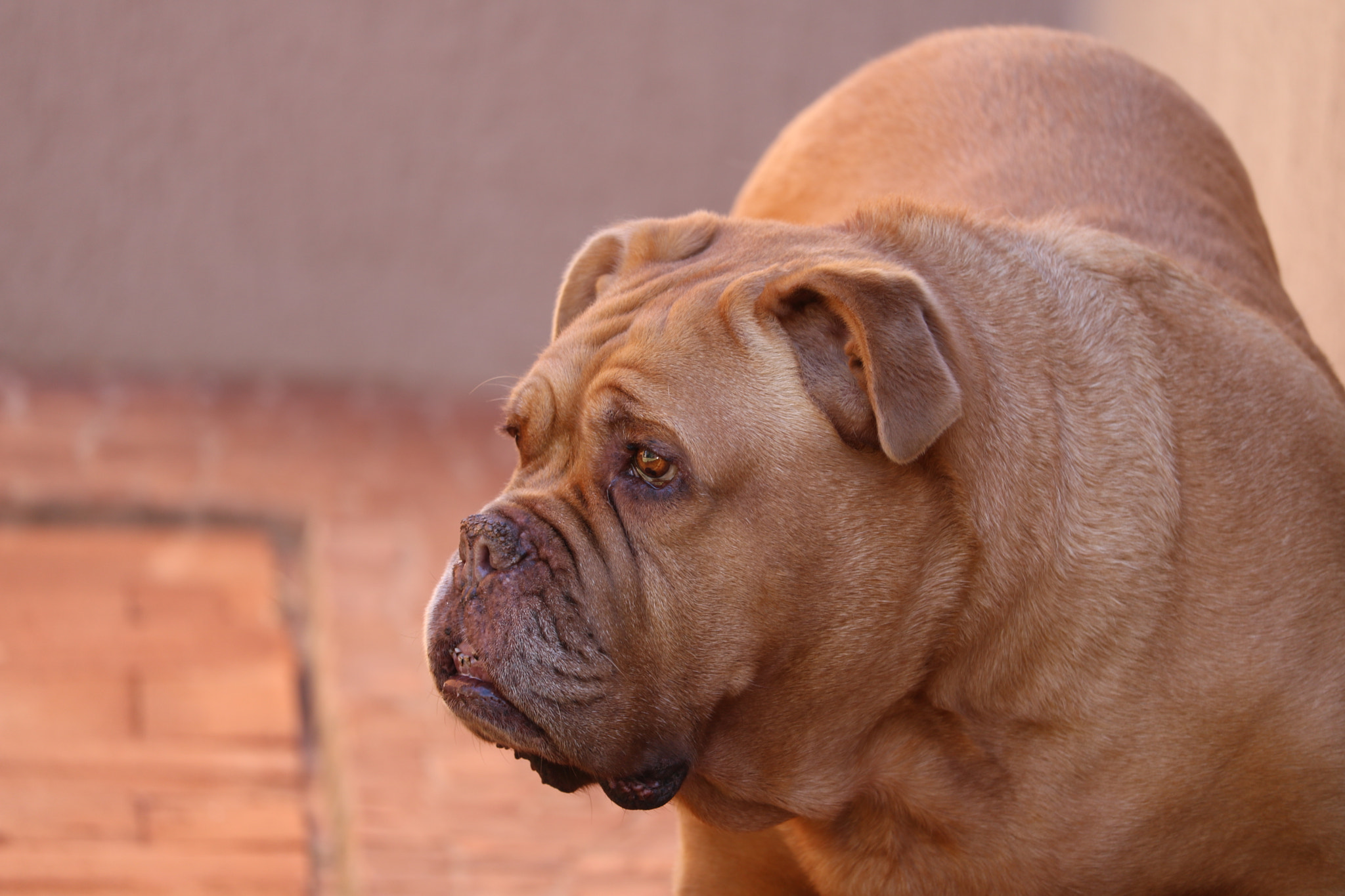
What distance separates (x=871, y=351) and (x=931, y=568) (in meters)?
0.42

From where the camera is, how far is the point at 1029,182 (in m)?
→ 3.43

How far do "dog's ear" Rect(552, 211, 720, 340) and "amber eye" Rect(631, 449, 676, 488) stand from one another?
0.55m

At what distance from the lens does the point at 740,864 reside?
3096 mm

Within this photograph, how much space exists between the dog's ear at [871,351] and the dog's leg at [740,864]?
3.41 feet

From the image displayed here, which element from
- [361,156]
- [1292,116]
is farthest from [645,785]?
[361,156]

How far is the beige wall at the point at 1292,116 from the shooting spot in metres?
4.32

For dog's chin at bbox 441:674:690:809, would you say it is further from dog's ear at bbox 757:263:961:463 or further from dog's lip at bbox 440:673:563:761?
dog's ear at bbox 757:263:961:463

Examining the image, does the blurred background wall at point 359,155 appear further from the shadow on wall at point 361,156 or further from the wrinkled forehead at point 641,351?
the wrinkled forehead at point 641,351

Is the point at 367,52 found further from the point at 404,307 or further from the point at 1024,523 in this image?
the point at 1024,523

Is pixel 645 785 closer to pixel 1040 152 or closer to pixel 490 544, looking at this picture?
pixel 490 544

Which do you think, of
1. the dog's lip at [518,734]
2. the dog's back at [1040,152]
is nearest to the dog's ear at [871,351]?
the dog's lip at [518,734]

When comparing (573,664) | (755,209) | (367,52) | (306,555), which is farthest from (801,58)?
(573,664)

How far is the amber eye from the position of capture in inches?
97.5

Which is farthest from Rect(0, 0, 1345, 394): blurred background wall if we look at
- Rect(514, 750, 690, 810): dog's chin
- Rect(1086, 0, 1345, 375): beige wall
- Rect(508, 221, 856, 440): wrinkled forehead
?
Rect(514, 750, 690, 810): dog's chin
